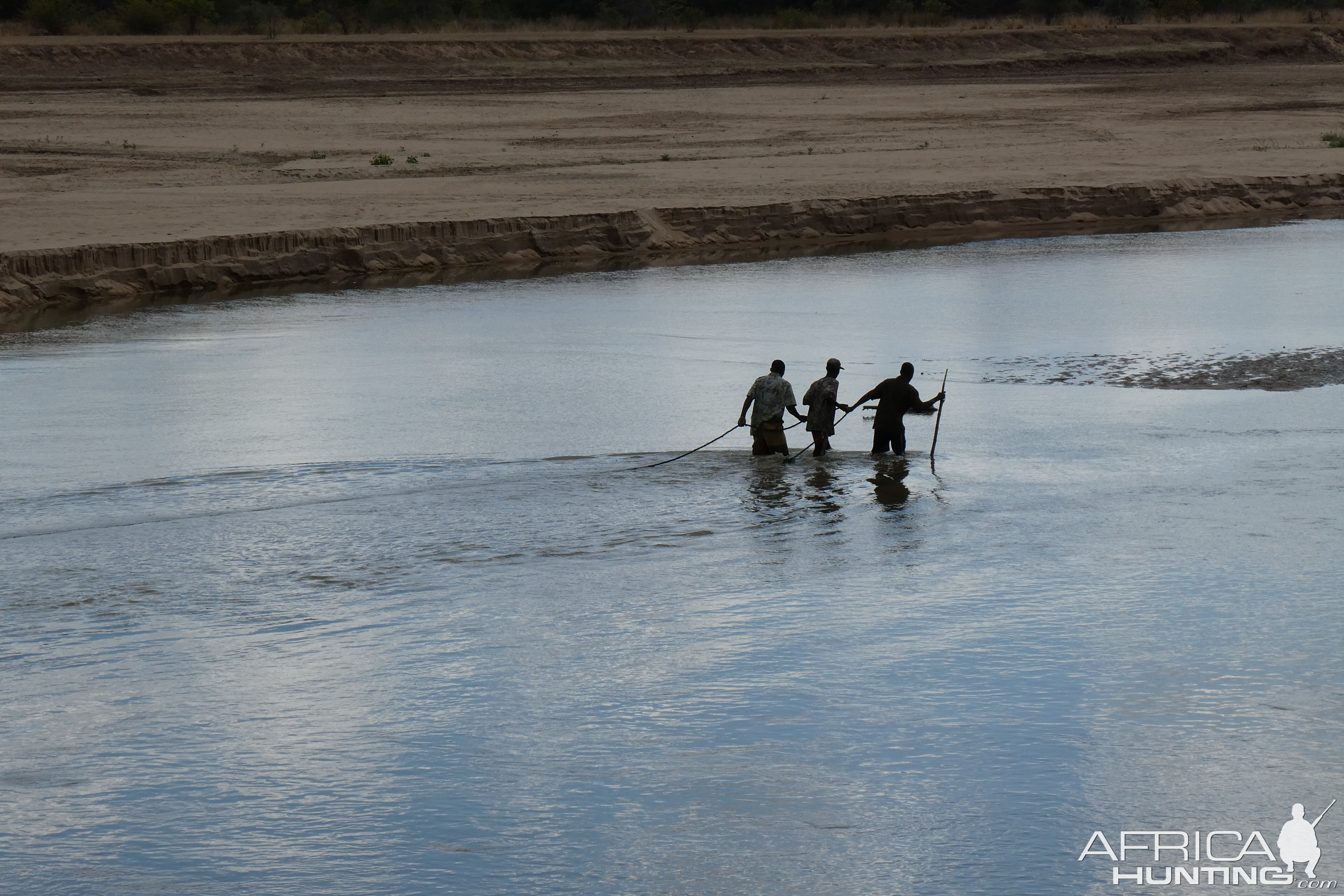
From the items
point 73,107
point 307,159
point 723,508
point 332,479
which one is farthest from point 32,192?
point 723,508

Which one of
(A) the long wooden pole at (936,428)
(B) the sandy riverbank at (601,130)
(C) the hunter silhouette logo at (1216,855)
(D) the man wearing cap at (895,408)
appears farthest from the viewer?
(B) the sandy riverbank at (601,130)

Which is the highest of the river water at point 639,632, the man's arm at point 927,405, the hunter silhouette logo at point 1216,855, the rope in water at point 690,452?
the man's arm at point 927,405

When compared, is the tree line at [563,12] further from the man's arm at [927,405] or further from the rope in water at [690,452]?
the man's arm at [927,405]

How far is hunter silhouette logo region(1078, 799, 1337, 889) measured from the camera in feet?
21.5

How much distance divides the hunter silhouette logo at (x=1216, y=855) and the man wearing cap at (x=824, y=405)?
248 inches

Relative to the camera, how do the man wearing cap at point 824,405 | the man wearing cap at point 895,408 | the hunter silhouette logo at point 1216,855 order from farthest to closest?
1. the man wearing cap at point 824,405
2. the man wearing cap at point 895,408
3. the hunter silhouette logo at point 1216,855

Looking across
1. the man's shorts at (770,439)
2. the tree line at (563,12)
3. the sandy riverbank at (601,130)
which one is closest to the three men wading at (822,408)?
the man's shorts at (770,439)

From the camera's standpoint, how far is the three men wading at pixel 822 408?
1288 centimetres

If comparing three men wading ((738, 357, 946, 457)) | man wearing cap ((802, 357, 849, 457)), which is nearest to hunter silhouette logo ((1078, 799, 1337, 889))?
three men wading ((738, 357, 946, 457))

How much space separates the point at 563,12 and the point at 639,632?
53.7 metres

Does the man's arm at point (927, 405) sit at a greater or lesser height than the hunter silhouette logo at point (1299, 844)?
greater

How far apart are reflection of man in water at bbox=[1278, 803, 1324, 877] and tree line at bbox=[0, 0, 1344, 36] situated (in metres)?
49.6

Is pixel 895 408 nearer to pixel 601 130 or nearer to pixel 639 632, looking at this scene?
pixel 639 632

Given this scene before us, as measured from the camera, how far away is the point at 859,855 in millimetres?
6801
